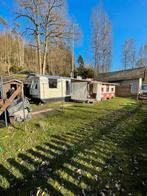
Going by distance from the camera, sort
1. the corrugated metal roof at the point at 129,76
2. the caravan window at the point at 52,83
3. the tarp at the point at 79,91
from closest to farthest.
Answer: the caravan window at the point at 52,83
the tarp at the point at 79,91
the corrugated metal roof at the point at 129,76

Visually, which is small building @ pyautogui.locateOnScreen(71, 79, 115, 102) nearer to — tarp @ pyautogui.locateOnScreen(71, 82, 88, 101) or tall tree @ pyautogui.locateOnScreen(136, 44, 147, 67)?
tarp @ pyautogui.locateOnScreen(71, 82, 88, 101)

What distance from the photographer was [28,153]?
12.0ft

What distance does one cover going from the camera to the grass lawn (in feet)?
8.30

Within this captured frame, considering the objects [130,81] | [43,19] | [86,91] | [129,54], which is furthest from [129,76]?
[43,19]

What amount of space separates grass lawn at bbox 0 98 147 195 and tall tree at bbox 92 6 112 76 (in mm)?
26687

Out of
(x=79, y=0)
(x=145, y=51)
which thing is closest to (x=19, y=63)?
(x=79, y=0)

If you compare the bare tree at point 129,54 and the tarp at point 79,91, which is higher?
the bare tree at point 129,54

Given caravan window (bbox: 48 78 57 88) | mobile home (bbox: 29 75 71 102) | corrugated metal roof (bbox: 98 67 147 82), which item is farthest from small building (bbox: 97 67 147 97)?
caravan window (bbox: 48 78 57 88)

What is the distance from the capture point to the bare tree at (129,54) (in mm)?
34878

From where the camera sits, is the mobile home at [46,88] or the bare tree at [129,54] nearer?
the mobile home at [46,88]

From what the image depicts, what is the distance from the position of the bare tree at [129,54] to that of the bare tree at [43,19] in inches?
833

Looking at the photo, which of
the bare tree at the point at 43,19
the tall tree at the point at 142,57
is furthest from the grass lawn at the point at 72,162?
the tall tree at the point at 142,57

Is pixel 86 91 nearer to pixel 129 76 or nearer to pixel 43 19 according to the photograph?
pixel 43 19

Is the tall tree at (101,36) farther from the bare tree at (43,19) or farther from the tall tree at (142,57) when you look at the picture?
the tall tree at (142,57)
